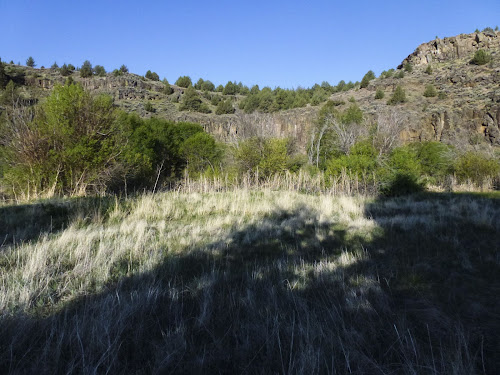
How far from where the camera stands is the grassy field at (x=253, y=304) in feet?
3.99

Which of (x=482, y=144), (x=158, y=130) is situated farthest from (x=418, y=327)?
(x=482, y=144)

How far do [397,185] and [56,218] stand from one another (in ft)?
33.4

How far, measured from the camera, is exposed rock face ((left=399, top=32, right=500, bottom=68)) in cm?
4531

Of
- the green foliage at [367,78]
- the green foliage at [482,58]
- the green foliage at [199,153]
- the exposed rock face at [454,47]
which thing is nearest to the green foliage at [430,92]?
the green foliage at [482,58]

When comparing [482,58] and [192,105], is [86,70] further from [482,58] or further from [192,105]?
[482,58]

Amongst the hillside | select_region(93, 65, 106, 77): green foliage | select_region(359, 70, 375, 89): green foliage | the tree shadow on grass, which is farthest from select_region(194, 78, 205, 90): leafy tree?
the tree shadow on grass

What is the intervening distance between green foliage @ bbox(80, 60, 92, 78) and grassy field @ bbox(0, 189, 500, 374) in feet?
175

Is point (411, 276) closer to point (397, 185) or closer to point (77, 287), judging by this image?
point (77, 287)

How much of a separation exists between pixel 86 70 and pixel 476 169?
185 ft

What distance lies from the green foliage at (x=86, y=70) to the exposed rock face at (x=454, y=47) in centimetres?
6671

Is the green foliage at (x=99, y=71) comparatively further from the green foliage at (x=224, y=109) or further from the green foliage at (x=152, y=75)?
the green foliage at (x=224, y=109)

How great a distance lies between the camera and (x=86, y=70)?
148 feet

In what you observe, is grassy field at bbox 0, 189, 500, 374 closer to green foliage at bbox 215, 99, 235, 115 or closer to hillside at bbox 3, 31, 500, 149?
hillside at bbox 3, 31, 500, 149

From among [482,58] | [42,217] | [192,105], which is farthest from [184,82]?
[42,217]
